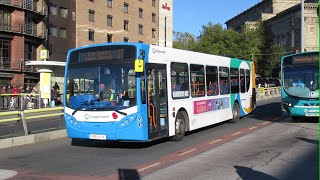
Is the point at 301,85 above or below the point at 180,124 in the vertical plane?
above

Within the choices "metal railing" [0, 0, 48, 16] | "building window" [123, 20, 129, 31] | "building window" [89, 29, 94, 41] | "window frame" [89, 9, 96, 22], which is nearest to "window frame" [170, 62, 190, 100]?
"metal railing" [0, 0, 48, 16]

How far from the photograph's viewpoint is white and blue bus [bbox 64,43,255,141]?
11570 millimetres

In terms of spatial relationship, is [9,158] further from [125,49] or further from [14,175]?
[125,49]

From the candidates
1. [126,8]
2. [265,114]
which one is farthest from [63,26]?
[265,114]

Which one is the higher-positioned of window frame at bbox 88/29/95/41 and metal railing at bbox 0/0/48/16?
metal railing at bbox 0/0/48/16

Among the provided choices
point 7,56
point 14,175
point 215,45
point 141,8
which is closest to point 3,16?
point 7,56

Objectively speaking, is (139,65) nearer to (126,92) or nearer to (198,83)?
(126,92)

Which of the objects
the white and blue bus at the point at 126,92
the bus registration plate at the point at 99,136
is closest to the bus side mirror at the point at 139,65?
the white and blue bus at the point at 126,92

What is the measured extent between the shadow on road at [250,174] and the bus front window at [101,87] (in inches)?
145

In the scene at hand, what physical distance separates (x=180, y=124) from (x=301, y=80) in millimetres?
7461

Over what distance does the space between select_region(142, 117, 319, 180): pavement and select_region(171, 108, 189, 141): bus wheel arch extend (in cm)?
161

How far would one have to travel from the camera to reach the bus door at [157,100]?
12.0 m

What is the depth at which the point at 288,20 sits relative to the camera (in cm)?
10044

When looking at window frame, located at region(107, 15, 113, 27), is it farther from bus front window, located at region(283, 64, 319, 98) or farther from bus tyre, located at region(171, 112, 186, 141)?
bus tyre, located at region(171, 112, 186, 141)
